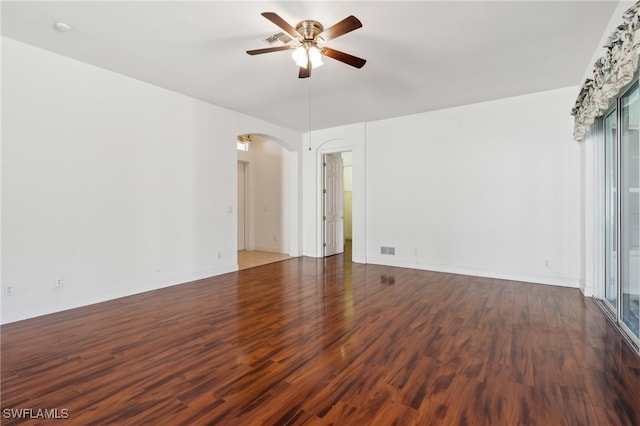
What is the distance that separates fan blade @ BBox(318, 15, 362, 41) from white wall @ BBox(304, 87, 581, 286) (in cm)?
356

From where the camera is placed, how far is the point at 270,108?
531 centimetres

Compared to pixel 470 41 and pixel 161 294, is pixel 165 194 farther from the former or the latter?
pixel 470 41

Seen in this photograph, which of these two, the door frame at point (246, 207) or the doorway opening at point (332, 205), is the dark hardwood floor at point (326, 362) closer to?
the doorway opening at point (332, 205)

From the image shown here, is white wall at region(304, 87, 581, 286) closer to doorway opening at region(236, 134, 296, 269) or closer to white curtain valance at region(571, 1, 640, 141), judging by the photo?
white curtain valance at region(571, 1, 640, 141)

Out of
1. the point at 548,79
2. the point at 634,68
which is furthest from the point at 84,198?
the point at 548,79

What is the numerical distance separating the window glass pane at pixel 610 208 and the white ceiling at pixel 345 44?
0.91m

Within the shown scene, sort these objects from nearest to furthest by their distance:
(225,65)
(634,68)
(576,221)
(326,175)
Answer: (634,68), (225,65), (576,221), (326,175)

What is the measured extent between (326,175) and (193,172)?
3193 millimetres

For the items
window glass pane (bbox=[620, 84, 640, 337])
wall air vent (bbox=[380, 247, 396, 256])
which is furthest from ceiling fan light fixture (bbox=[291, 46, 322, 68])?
wall air vent (bbox=[380, 247, 396, 256])

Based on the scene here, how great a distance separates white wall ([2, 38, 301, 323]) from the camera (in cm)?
319

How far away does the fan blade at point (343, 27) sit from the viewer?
2318mm

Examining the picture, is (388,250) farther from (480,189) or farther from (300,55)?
(300,55)

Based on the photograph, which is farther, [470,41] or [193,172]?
[193,172]

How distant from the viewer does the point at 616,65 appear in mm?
2291
